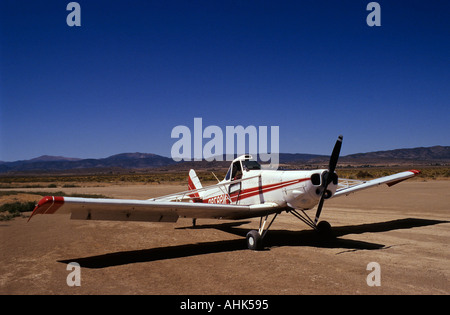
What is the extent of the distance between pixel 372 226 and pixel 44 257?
12.0 meters

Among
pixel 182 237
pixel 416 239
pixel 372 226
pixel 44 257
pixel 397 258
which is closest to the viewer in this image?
pixel 397 258

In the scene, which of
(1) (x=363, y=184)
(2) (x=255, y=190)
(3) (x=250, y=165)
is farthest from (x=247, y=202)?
(1) (x=363, y=184)

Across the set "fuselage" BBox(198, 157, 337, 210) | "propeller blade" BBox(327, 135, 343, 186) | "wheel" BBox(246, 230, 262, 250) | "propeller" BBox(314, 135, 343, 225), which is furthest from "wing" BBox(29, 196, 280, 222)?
"propeller blade" BBox(327, 135, 343, 186)

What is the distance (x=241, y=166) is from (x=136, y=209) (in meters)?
4.51

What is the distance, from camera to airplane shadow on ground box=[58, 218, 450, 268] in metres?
9.07

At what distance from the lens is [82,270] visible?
791 cm

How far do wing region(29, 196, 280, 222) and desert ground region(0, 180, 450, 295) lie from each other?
3.59 feet

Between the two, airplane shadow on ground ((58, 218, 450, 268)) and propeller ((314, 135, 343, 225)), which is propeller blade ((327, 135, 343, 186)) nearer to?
propeller ((314, 135, 343, 225))

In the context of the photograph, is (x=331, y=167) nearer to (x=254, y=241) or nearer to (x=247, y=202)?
(x=254, y=241)

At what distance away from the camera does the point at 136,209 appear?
912 cm

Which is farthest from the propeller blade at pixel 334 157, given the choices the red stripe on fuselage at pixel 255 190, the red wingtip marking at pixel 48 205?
the red wingtip marking at pixel 48 205

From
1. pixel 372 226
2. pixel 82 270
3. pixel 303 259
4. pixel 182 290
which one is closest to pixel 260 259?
pixel 303 259

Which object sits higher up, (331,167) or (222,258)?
(331,167)
